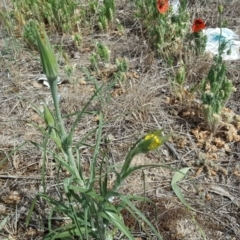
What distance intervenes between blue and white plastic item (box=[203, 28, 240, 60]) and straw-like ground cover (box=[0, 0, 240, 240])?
6cm

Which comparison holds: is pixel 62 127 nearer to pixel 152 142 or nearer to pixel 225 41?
pixel 152 142

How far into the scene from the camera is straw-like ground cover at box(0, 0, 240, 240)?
1.69 metres

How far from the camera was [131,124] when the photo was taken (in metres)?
2.05

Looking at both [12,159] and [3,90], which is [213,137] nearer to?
[12,159]

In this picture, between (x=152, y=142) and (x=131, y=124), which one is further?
(x=131, y=124)

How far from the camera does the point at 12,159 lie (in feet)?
6.29

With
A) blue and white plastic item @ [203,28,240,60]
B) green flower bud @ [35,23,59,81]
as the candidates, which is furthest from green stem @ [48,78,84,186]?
blue and white plastic item @ [203,28,240,60]

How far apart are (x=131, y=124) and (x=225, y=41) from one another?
2.48 feet

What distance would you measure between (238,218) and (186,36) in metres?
1.08

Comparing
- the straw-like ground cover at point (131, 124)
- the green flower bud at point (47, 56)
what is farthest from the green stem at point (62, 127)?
the straw-like ground cover at point (131, 124)

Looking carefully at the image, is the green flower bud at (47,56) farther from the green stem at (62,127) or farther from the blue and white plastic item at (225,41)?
the blue and white plastic item at (225,41)

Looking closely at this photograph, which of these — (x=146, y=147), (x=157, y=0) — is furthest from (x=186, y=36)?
(x=146, y=147)

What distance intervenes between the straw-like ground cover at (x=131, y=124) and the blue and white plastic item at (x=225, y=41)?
0.06 m

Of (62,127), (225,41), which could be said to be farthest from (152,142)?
(225,41)
